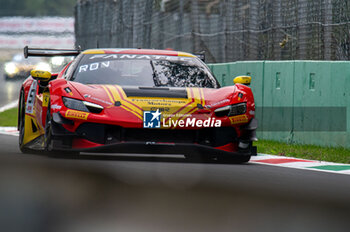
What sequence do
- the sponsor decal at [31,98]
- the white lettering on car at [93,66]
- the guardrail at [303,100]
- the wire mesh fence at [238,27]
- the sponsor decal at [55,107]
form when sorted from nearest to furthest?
the sponsor decal at [55,107], the white lettering on car at [93,66], the sponsor decal at [31,98], the guardrail at [303,100], the wire mesh fence at [238,27]

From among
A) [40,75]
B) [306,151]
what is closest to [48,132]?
[40,75]

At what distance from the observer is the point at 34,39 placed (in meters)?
27.2

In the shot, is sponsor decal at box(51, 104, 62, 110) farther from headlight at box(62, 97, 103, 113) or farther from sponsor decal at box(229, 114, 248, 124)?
sponsor decal at box(229, 114, 248, 124)

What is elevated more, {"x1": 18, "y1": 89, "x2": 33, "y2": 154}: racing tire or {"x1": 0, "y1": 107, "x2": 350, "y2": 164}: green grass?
{"x1": 18, "y1": 89, "x2": 33, "y2": 154}: racing tire

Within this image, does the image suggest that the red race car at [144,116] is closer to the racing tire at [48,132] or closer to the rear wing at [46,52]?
the racing tire at [48,132]

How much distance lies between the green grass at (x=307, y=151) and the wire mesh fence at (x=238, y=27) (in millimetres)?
1863

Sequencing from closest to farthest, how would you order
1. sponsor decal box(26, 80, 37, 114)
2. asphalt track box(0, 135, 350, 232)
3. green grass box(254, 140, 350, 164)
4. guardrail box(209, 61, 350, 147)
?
asphalt track box(0, 135, 350, 232)
sponsor decal box(26, 80, 37, 114)
green grass box(254, 140, 350, 164)
guardrail box(209, 61, 350, 147)

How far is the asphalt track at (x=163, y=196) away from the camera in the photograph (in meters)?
5.41

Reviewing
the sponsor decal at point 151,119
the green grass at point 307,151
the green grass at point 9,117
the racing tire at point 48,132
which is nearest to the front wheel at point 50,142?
the racing tire at point 48,132

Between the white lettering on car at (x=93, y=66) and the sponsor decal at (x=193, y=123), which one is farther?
the white lettering on car at (x=93, y=66)

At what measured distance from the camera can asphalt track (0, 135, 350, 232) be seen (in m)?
5.41

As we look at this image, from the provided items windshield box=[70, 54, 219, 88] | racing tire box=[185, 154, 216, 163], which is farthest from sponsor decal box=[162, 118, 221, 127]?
racing tire box=[185, 154, 216, 163]

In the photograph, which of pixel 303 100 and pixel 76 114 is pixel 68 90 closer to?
pixel 76 114

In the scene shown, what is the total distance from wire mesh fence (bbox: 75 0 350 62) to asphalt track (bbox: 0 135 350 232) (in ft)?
16.9
